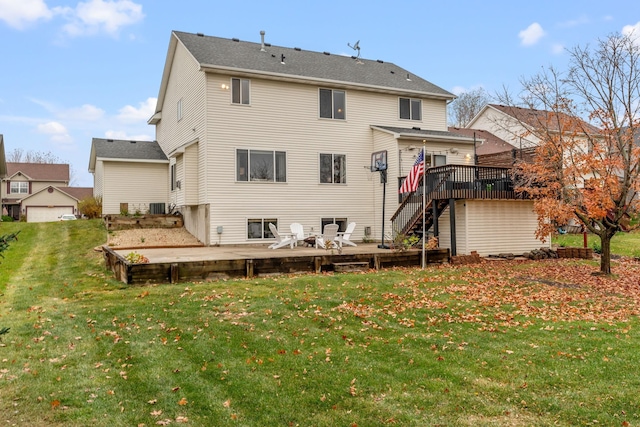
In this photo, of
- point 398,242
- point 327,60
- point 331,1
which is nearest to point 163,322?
point 398,242

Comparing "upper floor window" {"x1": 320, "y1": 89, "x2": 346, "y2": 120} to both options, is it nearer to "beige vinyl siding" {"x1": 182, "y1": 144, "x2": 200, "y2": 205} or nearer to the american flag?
"beige vinyl siding" {"x1": 182, "y1": 144, "x2": 200, "y2": 205}

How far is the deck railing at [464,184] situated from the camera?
14.2 meters

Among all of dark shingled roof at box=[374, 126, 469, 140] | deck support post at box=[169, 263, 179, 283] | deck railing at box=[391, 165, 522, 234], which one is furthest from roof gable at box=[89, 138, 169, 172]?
deck railing at box=[391, 165, 522, 234]

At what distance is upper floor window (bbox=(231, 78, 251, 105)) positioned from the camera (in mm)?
16438

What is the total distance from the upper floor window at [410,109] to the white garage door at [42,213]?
34.9 m

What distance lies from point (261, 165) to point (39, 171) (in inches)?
1594

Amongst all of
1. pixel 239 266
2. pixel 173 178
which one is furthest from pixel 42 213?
pixel 239 266

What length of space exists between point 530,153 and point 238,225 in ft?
35.1

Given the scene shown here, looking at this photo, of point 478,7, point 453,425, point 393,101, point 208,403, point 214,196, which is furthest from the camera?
point 478,7

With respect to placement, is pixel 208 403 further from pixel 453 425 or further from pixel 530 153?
pixel 530 153

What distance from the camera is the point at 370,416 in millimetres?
3799

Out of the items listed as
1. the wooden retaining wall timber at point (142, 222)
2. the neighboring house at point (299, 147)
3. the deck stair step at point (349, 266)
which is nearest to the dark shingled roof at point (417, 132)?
the neighboring house at point (299, 147)

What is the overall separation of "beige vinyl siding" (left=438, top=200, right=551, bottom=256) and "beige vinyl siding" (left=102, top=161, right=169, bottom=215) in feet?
42.5

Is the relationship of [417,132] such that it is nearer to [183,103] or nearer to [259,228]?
[259,228]
